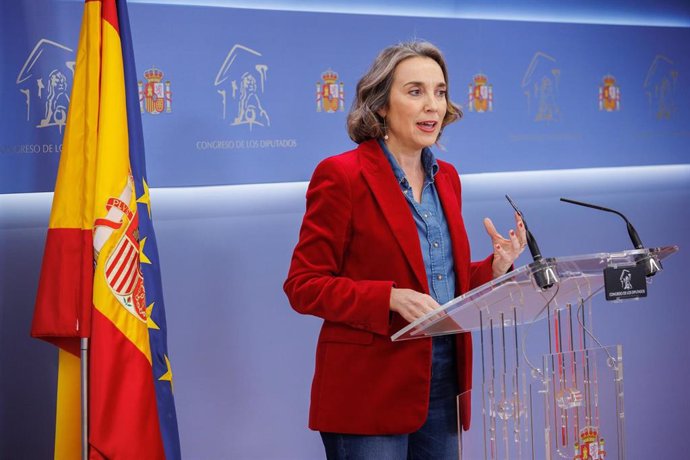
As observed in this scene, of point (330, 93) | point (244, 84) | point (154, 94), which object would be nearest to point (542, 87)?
point (330, 93)

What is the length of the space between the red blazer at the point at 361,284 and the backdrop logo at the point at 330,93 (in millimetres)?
1369

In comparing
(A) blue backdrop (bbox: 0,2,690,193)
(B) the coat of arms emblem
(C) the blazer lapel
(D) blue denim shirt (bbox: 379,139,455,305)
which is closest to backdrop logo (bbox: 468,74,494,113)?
(A) blue backdrop (bbox: 0,2,690,193)

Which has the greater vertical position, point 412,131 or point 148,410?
point 412,131

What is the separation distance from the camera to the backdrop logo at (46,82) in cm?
313

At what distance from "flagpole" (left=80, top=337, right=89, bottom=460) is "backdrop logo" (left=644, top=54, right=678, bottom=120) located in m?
2.86

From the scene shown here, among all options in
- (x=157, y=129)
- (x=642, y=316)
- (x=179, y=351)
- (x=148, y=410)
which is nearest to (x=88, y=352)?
(x=148, y=410)

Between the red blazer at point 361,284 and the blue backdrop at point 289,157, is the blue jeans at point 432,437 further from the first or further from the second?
the blue backdrop at point 289,157

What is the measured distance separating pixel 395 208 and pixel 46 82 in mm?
1581

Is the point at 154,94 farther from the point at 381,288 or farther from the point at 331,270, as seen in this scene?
the point at 381,288

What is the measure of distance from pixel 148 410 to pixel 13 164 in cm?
103

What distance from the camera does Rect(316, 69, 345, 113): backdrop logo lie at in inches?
141

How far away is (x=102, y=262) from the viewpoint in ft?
8.90

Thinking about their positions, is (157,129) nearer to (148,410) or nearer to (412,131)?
(148,410)

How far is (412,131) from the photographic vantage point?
2.32 m
